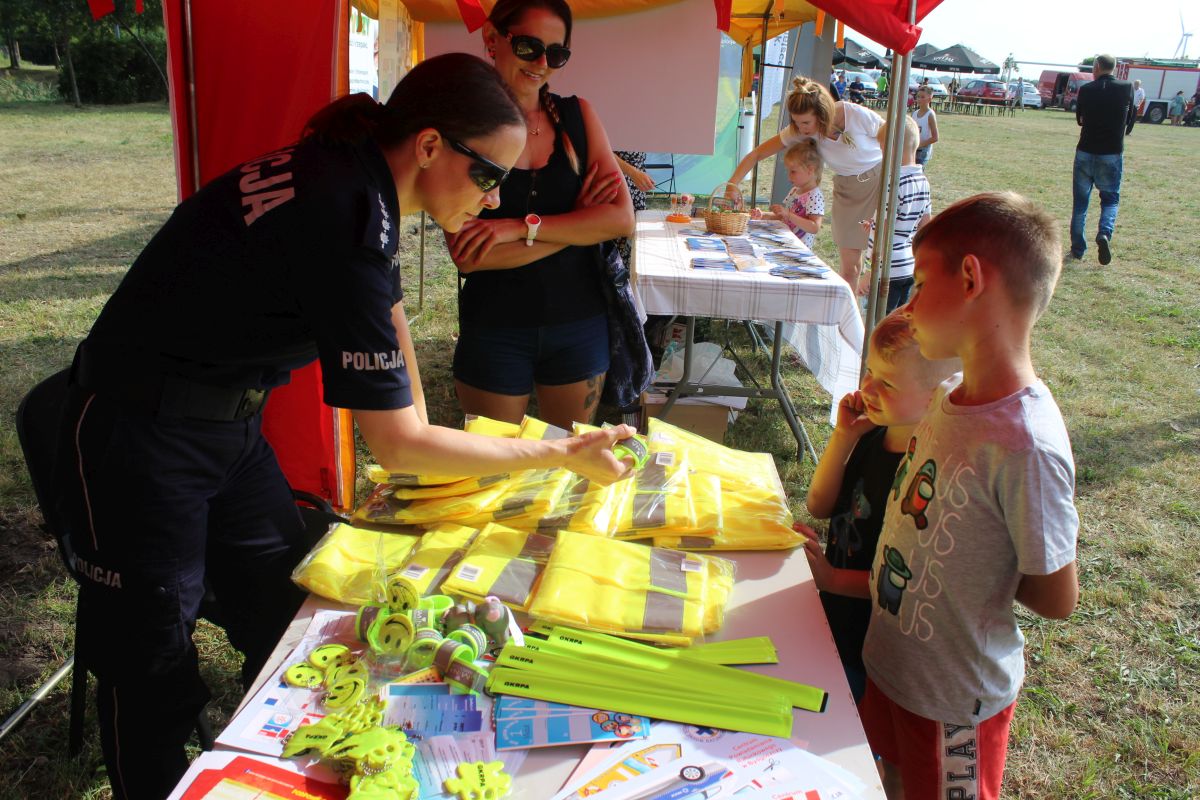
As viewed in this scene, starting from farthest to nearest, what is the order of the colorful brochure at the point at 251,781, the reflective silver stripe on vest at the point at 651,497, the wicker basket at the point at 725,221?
the wicker basket at the point at 725,221, the reflective silver stripe on vest at the point at 651,497, the colorful brochure at the point at 251,781

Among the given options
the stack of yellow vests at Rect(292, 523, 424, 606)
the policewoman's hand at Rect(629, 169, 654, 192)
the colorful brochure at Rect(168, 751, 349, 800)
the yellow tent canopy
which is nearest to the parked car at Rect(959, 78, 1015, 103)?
the yellow tent canopy

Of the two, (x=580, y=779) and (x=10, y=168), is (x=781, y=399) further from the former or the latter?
(x=10, y=168)

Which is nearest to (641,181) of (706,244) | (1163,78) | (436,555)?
(706,244)

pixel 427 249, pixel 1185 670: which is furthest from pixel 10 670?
pixel 427 249

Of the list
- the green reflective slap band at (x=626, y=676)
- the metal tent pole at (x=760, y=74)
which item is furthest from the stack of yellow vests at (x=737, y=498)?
the metal tent pole at (x=760, y=74)

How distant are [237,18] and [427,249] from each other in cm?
566

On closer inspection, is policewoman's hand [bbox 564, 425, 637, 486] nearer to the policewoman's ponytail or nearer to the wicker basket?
the policewoman's ponytail

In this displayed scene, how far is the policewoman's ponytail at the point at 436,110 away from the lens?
140cm

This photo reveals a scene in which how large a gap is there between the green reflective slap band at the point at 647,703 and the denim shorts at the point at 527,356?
129cm

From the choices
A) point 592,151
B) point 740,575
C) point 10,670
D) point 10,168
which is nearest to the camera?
point 740,575

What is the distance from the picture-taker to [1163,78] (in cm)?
3192

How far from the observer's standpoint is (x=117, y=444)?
1.39 meters

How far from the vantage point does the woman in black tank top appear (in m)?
2.29

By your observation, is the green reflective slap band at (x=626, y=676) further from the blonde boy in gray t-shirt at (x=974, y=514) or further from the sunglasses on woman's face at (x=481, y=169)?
the sunglasses on woman's face at (x=481, y=169)
